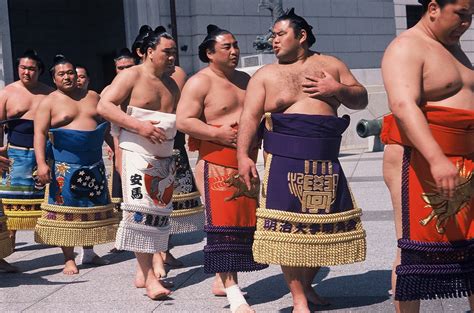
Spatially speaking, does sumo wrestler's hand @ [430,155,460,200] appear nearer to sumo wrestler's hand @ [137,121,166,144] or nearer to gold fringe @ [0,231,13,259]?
sumo wrestler's hand @ [137,121,166,144]

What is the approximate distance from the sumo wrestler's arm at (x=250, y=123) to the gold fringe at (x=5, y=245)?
7.53ft

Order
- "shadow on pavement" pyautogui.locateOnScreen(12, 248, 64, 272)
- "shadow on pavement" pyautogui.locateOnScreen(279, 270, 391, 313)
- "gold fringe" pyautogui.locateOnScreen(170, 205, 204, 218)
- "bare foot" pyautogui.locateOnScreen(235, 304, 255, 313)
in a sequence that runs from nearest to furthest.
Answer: "bare foot" pyautogui.locateOnScreen(235, 304, 255, 313) < "shadow on pavement" pyautogui.locateOnScreen(279, 270, 391, 313) < "gold fringe" pyautogui.locateOnScreen(170, 205, 204, 218) < "shadow on pavement" pyautogui.locateOnScreen(12, 248, 64, 272)

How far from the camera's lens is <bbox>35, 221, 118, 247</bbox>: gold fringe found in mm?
6492

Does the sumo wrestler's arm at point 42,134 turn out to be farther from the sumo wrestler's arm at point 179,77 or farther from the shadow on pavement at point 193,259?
the shadow on pavement at point 193,259

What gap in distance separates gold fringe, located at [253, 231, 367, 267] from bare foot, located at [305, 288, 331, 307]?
0.49m

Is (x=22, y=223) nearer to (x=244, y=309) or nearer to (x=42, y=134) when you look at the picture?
(x=42, y=134)

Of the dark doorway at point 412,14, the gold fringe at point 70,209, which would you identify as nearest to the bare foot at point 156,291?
the gold fringe at point 70,209

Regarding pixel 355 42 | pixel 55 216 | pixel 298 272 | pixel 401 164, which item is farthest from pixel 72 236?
pixel 355 42

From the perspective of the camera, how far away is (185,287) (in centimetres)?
577

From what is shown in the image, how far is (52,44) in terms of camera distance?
2847 centimetres

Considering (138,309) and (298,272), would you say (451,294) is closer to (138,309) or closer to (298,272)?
(298,272)

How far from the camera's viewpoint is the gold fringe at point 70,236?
6.49 meters

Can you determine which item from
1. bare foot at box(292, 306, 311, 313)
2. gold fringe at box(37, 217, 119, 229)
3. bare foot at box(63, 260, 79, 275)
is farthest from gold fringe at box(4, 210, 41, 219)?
bare foot at box(292, 306, 311, 313)

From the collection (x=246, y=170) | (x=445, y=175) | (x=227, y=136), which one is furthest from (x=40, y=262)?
(x=445, y=175)
